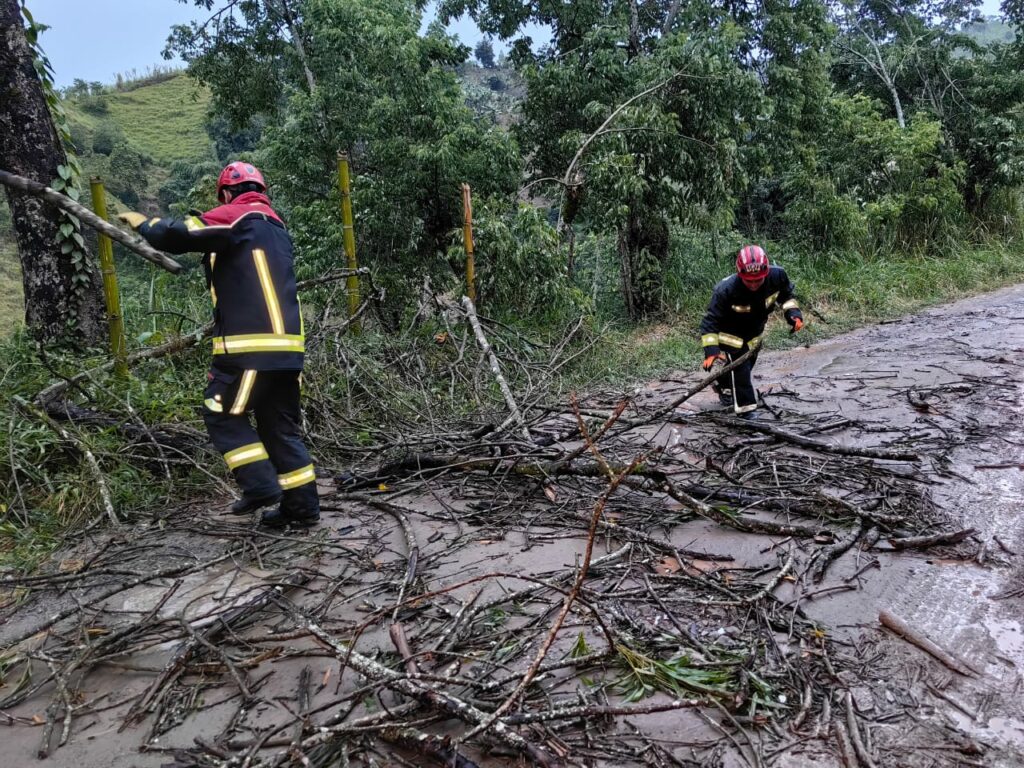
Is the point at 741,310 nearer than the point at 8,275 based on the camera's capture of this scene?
Yes

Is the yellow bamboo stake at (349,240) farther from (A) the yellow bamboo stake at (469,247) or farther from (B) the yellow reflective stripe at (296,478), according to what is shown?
(B) the yellow reflective stripe at (296,478)

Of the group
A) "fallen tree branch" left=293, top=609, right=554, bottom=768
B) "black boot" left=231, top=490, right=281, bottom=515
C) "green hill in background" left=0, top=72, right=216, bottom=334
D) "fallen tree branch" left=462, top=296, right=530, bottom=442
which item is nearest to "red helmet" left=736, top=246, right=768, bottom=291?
"fallen tree branch" left=462, top=296, right=530, bottom=442

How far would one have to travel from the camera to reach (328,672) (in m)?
2.29

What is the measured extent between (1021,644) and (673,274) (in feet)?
26.6

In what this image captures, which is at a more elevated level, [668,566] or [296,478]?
[296,478]

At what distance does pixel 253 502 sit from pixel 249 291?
3.49ft

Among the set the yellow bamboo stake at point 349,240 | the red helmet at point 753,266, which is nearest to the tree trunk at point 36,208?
the yellow bamboo stake at point 349,240

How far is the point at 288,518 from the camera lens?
140 inches

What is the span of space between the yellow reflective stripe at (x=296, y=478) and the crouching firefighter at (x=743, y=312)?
312cm

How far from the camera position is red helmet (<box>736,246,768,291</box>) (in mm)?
5125

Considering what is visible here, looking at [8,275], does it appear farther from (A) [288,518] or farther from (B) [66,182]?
(A) [288,518]

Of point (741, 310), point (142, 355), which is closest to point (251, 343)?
point (142, 355)

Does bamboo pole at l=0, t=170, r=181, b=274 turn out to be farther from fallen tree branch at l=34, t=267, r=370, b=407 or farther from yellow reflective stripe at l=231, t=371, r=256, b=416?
fallen tree branch at l=34, t=267, r=370, b=407

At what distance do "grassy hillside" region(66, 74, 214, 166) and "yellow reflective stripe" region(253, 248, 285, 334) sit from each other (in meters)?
26.1
